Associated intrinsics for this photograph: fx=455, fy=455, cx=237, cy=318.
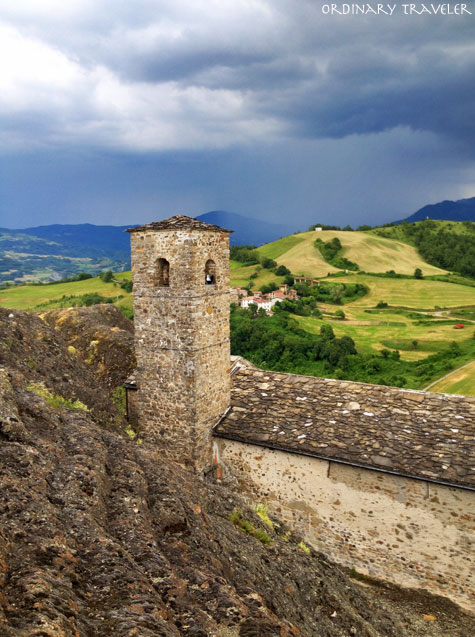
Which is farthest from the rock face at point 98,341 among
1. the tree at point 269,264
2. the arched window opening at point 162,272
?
the tree at point 269,264

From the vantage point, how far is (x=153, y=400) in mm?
14445

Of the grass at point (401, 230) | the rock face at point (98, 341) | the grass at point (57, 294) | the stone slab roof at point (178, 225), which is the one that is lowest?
the grass at point (57, 294)

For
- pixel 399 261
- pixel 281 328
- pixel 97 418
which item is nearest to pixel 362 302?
pixel 281 328

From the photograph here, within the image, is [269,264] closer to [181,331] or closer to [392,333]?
[392,333]

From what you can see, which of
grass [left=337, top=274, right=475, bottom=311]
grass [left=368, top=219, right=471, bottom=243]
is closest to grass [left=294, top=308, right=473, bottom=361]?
grass [left=337, top=274, right=475, bottom=311]

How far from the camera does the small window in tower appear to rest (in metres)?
14.1

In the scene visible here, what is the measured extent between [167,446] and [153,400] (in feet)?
5.08

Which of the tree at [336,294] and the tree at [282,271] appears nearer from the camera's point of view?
the tree at [336,294]

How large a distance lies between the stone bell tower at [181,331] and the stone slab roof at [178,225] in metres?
0.03

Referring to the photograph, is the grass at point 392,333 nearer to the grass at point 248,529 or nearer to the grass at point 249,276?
the grass at point 249,276

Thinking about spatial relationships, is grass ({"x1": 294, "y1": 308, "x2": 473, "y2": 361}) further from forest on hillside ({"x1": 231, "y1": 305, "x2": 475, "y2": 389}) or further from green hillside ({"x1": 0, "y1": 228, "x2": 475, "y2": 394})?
forest on hillside ({"x1": 231, "y1": 305, "x2": 475, "y2": 389})

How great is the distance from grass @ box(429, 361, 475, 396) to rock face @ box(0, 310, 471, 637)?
106 feet

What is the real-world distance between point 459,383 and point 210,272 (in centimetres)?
3203

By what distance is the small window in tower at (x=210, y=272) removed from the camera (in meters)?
14.1
